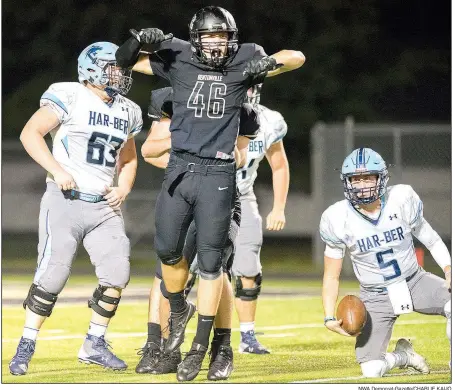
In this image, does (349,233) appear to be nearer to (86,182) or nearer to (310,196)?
(86,182)

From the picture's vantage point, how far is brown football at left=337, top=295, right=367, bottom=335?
6.04 metres

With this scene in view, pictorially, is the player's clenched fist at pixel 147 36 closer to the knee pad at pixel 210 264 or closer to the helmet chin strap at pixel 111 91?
the helmet chin strap at pixel 111 91

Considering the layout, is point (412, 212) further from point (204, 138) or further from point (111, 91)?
point (111, 91)

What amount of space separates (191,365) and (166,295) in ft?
1.63

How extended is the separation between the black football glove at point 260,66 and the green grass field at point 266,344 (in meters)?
1.57

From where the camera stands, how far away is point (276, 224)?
724cm

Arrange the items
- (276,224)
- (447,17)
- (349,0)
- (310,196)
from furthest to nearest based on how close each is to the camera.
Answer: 1. (447,17)
2. (349,0)
3. (310,196)
4. (276,224)

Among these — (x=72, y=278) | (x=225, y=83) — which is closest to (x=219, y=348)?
(x=225, y=83)

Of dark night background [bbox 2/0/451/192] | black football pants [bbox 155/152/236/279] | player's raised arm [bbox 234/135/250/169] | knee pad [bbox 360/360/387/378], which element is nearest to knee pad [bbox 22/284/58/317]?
black football pants [bbox 155/152/236/279]

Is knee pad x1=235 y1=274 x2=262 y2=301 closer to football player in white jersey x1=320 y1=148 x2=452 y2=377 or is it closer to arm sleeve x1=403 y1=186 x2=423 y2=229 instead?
football player in white jersey x1=320 y1=148 x2=452 y2=377

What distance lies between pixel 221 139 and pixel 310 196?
40.7 feet

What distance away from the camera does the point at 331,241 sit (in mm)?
6273

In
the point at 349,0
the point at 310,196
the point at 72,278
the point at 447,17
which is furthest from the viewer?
the point at 447,17

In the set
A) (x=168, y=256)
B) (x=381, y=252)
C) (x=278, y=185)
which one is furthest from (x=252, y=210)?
(x=168, y=256)
